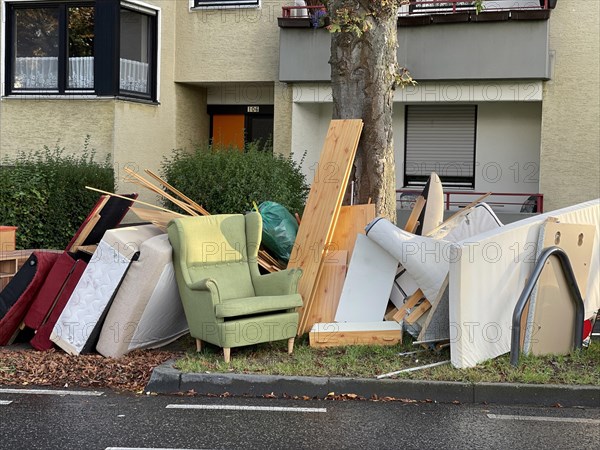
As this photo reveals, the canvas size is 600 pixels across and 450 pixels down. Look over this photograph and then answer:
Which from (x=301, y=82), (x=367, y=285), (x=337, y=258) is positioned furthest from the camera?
(x=301, y=82)

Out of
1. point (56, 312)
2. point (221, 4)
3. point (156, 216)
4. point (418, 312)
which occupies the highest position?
point (221, 4)

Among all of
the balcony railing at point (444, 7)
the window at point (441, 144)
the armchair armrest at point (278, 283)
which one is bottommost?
the armchair armrest at point (278, 283)

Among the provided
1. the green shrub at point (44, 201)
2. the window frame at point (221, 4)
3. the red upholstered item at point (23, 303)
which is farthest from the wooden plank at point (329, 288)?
the window frame at point (221, 4)

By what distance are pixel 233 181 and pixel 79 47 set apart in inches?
238

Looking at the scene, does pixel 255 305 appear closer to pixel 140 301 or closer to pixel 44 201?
pixel 140 301

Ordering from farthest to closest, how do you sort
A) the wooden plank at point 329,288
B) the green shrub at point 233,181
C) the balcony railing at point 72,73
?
the balcony railing at point 72,73 → the green shrub at point 233,181 → the wooden plank at point 329,288

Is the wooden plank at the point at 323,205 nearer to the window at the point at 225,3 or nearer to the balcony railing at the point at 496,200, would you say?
the balcony railing at the point at 496,200

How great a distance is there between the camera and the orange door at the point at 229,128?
1962cm

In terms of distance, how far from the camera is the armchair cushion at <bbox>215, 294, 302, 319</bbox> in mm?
8102

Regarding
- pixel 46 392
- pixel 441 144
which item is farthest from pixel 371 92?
pixel 441 144

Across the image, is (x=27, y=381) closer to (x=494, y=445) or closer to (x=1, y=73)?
(x=494, y=445)

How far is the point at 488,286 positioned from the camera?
7.92 meters

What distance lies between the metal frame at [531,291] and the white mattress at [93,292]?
3714 mm

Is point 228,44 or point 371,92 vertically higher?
point 228,44
